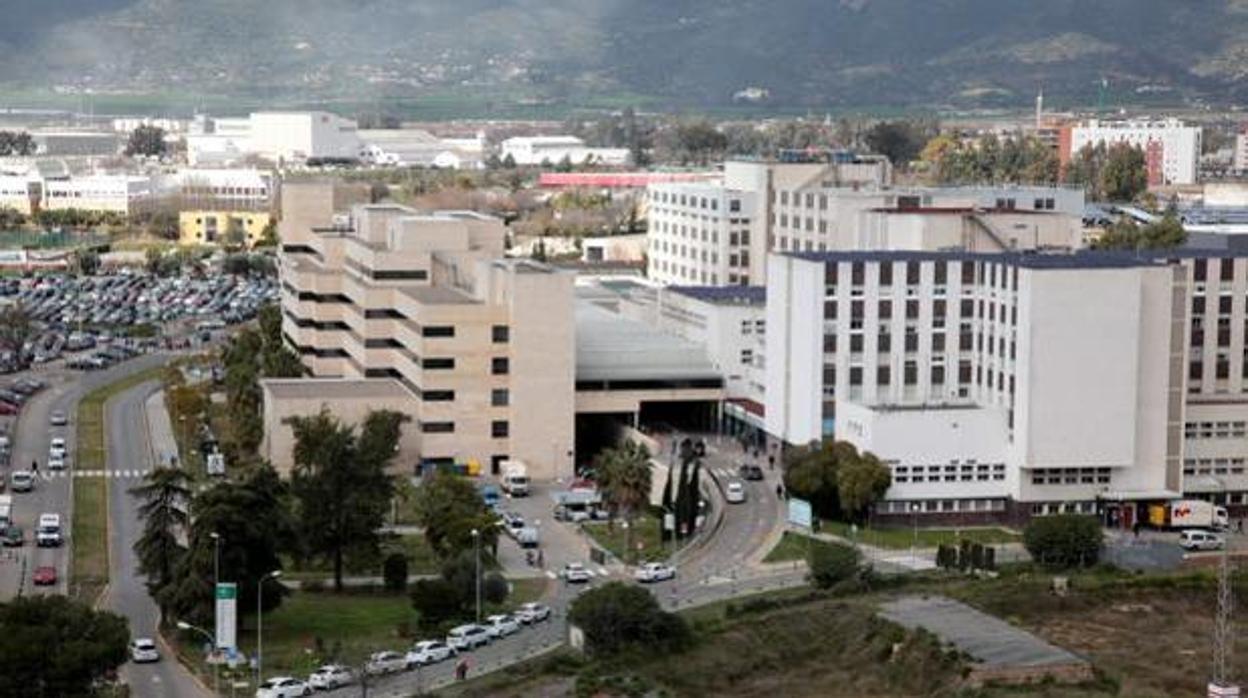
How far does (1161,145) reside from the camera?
353 ft

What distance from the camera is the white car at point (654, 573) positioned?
3145 cm

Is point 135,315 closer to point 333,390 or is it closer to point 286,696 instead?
point 333,390

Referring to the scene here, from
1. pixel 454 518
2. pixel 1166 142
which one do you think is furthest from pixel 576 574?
pixel 1166 142

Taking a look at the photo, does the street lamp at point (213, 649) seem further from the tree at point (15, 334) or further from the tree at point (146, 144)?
the tree at point (146, 144)

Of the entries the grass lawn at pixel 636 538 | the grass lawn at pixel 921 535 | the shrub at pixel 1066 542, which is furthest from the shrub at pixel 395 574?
the shrub at pixel 1066 542

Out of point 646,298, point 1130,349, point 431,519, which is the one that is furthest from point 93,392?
point 1130,349

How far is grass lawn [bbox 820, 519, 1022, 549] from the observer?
3400cm

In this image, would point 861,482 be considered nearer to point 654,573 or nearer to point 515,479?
point 654,573

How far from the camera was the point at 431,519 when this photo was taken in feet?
105

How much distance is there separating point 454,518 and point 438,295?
1140 cm

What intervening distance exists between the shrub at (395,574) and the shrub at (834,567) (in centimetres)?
535

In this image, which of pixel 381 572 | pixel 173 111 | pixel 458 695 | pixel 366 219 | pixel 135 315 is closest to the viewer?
pixel 458 695

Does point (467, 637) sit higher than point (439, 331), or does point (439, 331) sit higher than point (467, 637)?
point (439, 331)

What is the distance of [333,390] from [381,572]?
9649 millimetres
